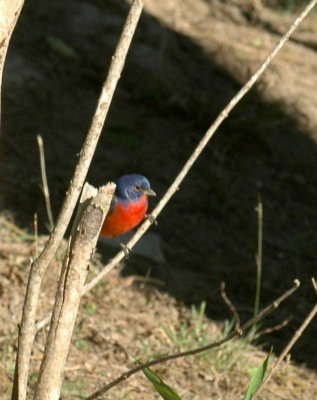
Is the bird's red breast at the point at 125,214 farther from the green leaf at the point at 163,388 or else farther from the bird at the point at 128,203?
the green leaf at the point at 163,388

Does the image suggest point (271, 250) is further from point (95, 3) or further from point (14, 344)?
point (95, 3)

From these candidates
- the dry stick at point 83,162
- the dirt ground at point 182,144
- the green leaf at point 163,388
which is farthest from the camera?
the dirt ground at point 182,144

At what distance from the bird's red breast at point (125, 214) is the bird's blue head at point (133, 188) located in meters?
0.03

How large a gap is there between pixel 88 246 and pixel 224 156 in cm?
437

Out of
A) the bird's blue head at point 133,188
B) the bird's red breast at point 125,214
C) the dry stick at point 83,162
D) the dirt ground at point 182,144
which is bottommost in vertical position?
the dirt ground at point 182,144

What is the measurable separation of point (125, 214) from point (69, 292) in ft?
6.78

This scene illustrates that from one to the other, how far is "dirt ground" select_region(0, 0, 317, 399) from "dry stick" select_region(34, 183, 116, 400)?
1.87m

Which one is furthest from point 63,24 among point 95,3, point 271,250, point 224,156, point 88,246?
point 88,246

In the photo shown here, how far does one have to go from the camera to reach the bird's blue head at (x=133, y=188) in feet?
14.6

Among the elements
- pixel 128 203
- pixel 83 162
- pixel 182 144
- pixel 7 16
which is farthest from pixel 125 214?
pixel 182 144

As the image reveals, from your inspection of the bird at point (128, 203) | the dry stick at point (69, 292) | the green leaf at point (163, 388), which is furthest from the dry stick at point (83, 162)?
the bird at point (128, 203)

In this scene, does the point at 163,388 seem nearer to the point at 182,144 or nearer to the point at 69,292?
the point at 69,292

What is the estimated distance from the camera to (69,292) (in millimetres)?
2496

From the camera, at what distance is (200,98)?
711cm
